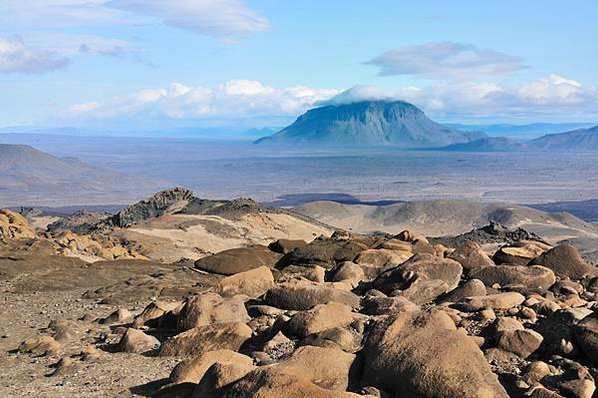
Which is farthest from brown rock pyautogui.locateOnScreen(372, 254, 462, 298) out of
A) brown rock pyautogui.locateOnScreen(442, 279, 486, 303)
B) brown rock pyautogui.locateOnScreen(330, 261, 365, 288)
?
brown rock pyautogui.locateOnScreen(330, 261, 365, 288)

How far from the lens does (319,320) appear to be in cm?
1050

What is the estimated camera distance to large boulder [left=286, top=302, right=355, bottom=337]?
10.3 m

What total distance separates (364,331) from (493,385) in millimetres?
2864

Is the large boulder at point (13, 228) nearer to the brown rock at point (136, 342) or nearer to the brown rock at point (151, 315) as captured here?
the brown rock at point (151, 315)

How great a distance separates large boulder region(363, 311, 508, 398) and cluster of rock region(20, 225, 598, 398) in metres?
0.01

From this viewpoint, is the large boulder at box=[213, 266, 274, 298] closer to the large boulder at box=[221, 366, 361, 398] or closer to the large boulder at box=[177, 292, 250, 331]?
the large boulder at box=[177, 292, 250, 331]

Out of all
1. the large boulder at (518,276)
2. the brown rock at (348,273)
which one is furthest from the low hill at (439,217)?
the large boulder at (518,276)

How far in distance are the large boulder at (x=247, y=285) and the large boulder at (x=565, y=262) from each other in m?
5.74

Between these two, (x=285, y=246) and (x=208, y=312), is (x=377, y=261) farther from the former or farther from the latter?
(x=285, y=246)

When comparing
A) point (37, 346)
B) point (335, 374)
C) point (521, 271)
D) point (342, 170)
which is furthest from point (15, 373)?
point (342, 170)

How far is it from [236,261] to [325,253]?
2.67 metres

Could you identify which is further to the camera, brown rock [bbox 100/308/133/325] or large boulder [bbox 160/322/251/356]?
brown rock [bbox 100/308/133/325]

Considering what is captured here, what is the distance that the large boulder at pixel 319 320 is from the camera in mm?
10344

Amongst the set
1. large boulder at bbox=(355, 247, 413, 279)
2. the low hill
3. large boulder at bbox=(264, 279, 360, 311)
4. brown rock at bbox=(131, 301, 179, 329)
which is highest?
large boulder at bbox=(264, 279, 360, 311)
